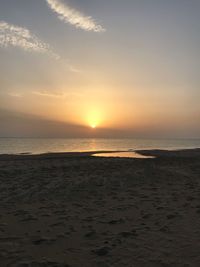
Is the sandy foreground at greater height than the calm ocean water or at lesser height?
lesser

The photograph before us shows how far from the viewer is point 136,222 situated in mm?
7906

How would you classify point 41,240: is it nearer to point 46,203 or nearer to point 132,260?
point 132,260

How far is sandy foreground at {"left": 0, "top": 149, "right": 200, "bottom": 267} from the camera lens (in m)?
5.59

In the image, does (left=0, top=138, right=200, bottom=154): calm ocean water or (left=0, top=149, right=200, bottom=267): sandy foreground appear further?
(left=0, top=138, right=200, bottom=154): calm ocean water

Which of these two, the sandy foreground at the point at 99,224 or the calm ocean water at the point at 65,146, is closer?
the sandy foreground at the point at 99,224

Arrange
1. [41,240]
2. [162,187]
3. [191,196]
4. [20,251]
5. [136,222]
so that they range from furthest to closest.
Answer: [162,187] < [191,196] < [136,222] < [41,240] < [20,251]

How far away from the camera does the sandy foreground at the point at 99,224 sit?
5594 millimetres

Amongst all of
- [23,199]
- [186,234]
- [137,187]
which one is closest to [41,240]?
[186,234]

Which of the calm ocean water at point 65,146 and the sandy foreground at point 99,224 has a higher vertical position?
the calm ocean water at point 65,146

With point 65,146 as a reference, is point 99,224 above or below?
below

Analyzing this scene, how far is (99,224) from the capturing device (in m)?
7.78

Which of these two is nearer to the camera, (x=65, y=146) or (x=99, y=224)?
(x=99, y=224)

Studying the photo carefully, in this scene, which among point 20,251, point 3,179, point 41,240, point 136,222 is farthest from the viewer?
point 3,179

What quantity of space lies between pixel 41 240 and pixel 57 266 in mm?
1449
